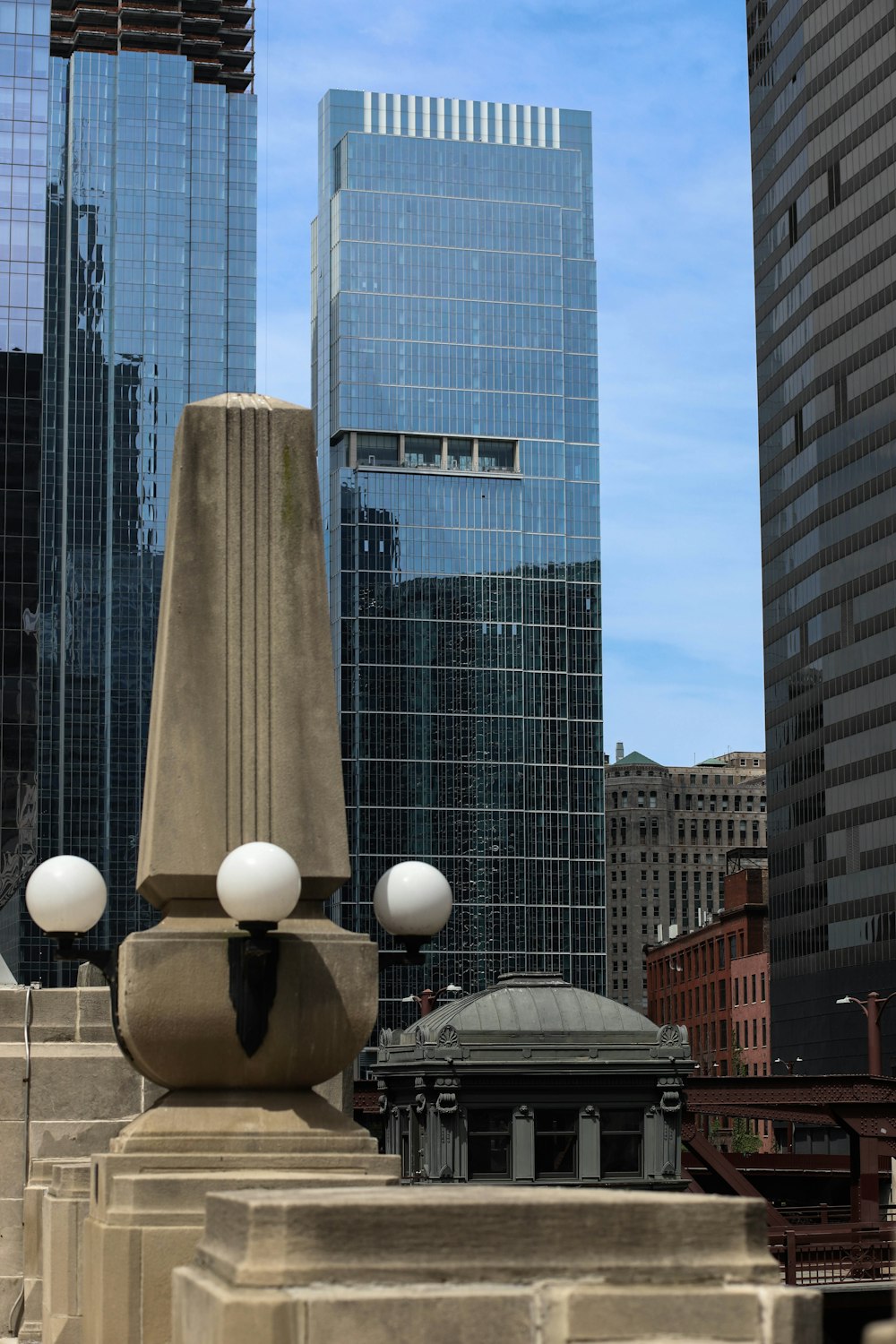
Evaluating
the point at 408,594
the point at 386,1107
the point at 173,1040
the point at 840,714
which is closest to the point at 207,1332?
the point at 173,1040

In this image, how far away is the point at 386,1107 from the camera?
46.8 metres

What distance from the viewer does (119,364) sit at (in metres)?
164

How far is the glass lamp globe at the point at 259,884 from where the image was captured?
29.0ft

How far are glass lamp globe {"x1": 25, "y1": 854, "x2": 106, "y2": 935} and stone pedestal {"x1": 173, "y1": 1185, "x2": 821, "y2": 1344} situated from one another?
5046mm

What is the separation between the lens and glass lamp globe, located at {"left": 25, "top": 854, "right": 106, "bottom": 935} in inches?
418

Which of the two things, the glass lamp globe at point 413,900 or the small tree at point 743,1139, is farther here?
the small tree at point 743,1139

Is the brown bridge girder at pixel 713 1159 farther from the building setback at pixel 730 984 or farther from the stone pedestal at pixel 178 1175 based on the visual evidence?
the building setback at pixel 730 984

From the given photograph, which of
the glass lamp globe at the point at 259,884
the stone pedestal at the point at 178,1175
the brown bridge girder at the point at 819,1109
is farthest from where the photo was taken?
the brown bridge girder at the point at 819,1109

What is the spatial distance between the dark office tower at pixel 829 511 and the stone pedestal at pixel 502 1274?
95.4m

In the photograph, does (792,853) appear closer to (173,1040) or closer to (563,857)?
(563,857)

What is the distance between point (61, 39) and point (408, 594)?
2326 inches

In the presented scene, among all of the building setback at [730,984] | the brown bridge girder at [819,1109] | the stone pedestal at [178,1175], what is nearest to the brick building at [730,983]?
the building setback at [730,984]

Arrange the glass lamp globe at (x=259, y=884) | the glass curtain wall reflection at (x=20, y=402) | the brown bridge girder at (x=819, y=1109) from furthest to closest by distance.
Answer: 1. the glass curtain wall reflection at (x=20, y=402)
2. the brown bridge girder at (x=819, y=1109)
3. the glass lamp globe at (x=259, y=884)

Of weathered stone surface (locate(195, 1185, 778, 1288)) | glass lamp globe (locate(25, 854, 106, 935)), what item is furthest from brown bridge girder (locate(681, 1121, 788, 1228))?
weathered stone surface (locate(195, 1185, 778, 1288))
